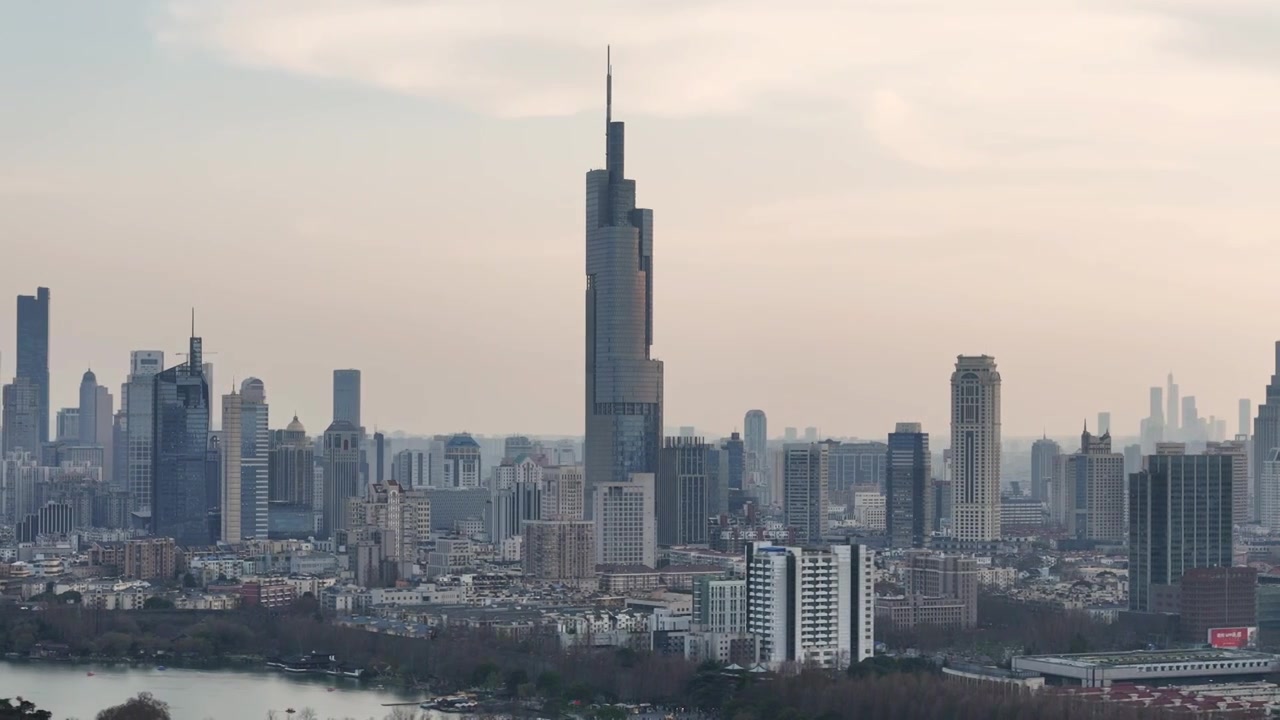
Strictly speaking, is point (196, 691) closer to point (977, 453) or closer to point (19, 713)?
point (19, 713)

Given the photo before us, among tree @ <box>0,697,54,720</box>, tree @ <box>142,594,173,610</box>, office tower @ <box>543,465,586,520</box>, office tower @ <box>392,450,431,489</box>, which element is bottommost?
tree @ <box>142,594,173,610</box>

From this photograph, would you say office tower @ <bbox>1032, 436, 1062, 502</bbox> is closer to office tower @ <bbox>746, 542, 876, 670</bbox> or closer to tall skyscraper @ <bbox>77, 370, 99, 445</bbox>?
tall skyscraper @ <bbox>77, 370, 99, 445</bbox>

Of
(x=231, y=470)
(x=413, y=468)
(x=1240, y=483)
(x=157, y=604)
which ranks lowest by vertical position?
(x=157, y=604)

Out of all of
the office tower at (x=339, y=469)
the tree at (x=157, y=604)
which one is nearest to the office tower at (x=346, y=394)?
the office tower at (x=339, y=469)

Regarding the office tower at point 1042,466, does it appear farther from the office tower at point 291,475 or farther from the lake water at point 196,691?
the lake water at point 196,691

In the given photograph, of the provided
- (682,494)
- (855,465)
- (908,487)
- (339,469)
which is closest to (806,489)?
(908,487)

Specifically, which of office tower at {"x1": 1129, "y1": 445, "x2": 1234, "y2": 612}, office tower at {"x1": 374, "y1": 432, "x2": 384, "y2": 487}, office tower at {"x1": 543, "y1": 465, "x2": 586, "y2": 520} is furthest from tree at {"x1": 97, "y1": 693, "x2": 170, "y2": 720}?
office tower at {"x1": 374, "y1": 432, "x2": 384, "y2": 487}
